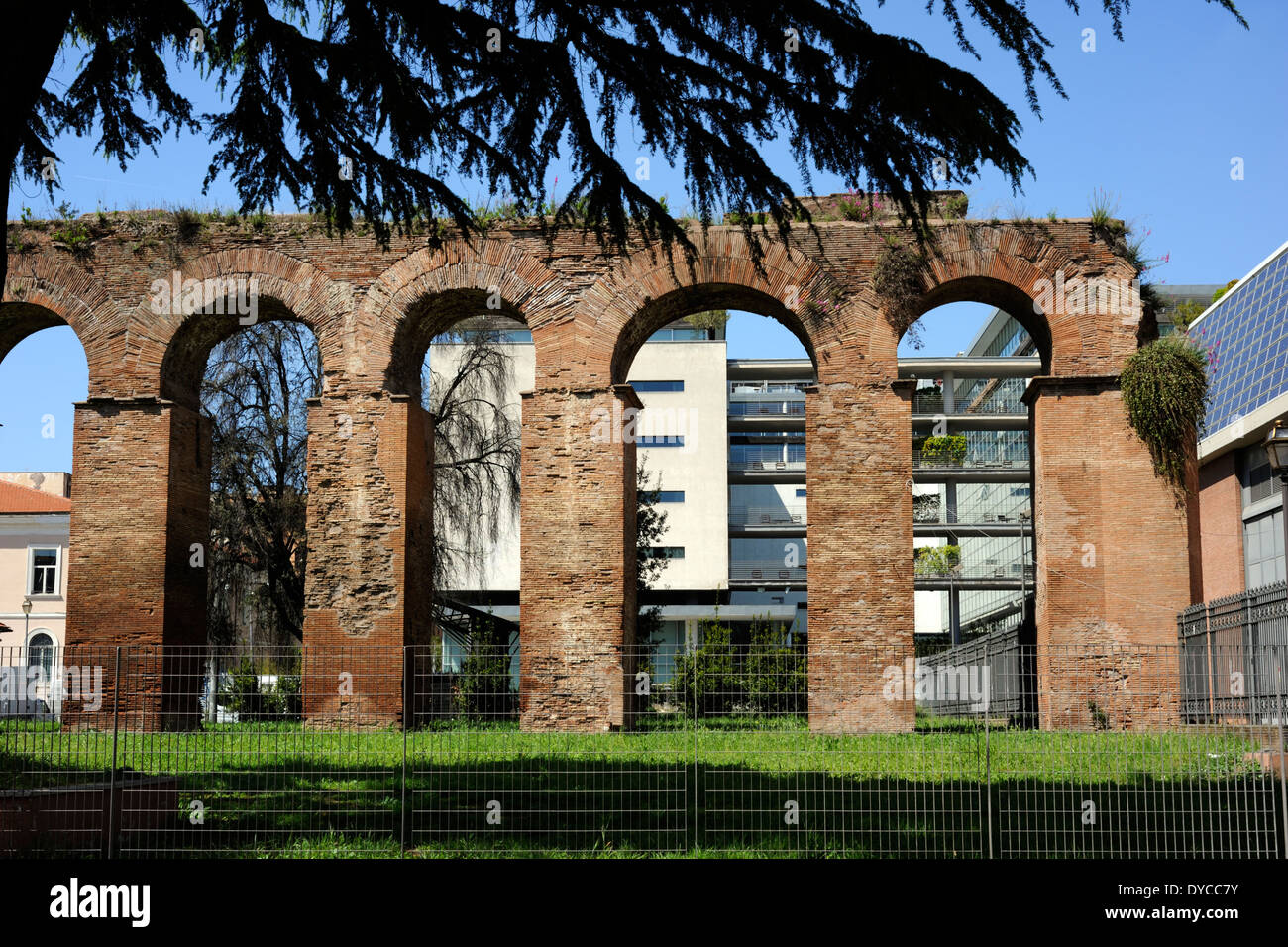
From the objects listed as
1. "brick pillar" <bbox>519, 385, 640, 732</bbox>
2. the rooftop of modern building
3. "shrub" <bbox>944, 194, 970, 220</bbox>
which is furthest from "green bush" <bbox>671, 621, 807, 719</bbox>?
the rooftop of modern building

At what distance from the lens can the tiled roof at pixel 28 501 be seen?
124 ft

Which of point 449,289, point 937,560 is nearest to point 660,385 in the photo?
point 937,560

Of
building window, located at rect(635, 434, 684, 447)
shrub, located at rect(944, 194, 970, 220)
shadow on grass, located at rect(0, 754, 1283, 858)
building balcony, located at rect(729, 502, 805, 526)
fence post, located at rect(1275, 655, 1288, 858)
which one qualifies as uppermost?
building window, located at rect(635, 434, 684, 447)

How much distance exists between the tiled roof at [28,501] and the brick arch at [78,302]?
20537 millimetres

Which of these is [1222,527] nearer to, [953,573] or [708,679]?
[708,679]

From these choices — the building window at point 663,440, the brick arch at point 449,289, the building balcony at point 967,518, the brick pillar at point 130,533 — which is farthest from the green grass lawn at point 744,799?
the building window at point 663,440

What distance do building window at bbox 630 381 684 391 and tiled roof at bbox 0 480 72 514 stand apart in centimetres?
1947

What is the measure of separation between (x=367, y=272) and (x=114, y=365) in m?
3.87

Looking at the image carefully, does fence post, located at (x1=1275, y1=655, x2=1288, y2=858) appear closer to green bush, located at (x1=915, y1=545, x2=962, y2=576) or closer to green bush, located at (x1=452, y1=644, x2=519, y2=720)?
green bush, located at (x1=452, y1=644, x2=519, y2=720)

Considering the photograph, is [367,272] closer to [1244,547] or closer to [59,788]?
[59,788]

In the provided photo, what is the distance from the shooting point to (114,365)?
18438 millimetres

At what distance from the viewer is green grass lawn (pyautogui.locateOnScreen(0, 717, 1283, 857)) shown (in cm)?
801

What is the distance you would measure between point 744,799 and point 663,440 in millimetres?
38378
